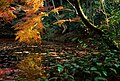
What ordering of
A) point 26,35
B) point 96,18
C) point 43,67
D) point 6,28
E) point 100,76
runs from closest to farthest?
point 100,76
point 43,67
point 26,35
point 96,18
point 6,28

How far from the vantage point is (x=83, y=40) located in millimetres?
13992

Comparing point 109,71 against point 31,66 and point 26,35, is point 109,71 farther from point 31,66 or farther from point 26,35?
point 26,35

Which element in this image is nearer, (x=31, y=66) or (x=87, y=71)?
(x=87, y=71)

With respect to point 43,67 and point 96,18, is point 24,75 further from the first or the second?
point 96,18

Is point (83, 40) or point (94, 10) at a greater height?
point (94, 10)

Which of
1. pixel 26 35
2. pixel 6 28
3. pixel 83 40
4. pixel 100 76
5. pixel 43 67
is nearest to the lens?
pixel 100 76

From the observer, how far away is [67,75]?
608cm

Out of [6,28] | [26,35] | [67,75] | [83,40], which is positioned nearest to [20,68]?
[67,75]

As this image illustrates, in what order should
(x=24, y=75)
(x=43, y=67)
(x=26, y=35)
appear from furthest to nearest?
(x=26, y=35)
(x=43, y=67)
(x=24, y=75)

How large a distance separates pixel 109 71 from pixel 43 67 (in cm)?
264

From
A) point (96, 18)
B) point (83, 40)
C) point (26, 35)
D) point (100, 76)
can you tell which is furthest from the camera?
point (96, 18)

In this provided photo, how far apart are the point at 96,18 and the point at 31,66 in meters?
8.00

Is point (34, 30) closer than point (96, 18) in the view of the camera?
Yes

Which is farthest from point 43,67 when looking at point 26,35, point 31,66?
point 26,35
